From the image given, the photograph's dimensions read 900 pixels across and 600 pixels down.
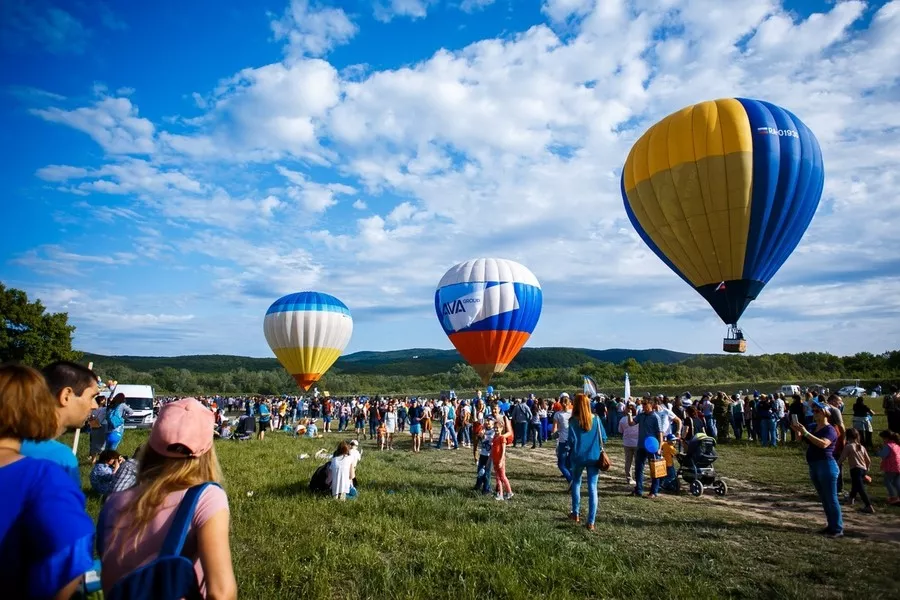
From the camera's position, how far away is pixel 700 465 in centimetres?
992

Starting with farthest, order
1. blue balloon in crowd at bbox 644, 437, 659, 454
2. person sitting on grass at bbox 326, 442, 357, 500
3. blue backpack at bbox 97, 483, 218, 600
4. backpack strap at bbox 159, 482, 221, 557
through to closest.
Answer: blue balloon in crowd at bbox 644, 437, 659, 454
person sitting on grass at bbox 326, 442, 357, 500
backpack strap at bbox 159, 482, 221, 557
blue backpack at bbox 97, 483, 218, 600

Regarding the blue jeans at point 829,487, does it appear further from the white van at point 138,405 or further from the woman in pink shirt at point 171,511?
the white van at point 138,405

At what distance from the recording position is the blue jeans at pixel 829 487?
265 inches

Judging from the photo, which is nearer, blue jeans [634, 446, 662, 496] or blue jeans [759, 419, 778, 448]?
blue jeans [634, 446, 662, 496]

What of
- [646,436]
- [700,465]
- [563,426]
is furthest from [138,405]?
[700,465]

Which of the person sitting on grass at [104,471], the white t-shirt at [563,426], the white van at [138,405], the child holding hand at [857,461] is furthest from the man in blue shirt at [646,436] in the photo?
the white van at [138,405]

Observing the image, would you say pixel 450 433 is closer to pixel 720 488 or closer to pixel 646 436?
pixel 646 436

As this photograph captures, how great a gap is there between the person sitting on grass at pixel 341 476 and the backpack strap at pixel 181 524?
7024 mm

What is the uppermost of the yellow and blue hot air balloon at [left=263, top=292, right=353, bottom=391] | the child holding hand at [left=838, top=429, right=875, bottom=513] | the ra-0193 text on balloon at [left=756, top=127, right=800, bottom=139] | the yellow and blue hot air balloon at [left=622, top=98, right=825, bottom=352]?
the ra-0193 text on balloon at [left=756, top=127, right=800, bottom=139]

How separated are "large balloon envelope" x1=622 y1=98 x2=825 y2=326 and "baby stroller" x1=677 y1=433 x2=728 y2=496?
10.7 m

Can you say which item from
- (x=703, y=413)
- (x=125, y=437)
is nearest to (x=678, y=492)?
(x=703, y=413)

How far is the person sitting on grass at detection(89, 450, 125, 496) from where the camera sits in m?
6.26

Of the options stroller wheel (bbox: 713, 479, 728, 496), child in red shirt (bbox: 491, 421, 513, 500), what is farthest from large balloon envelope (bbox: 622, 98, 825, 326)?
child in red shirt (bbox: 491, 421, 513, 500)

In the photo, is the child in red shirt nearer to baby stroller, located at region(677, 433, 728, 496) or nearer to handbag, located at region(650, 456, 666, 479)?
handbag, located at region(650, 456, 666, 479)
